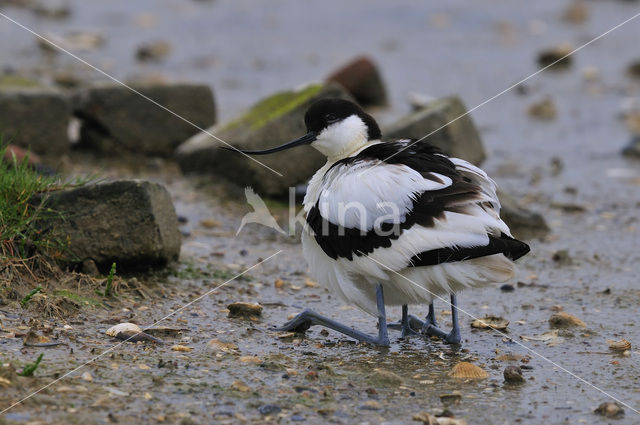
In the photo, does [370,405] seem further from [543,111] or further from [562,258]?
[543,111]

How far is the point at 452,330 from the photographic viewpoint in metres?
4.52

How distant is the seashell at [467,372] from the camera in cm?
400

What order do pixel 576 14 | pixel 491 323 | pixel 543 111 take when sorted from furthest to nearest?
1. pixel 576 14
2. pixel 543 111
3. pixel 491 323

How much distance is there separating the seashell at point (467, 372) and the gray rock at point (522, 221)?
250 cm

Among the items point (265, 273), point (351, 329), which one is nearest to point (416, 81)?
point (265, 273)

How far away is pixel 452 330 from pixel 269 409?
1.31m

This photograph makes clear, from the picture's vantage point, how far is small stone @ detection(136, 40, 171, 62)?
12.1 metres

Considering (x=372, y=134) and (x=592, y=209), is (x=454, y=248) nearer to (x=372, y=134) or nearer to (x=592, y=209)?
(x=372, y=134)

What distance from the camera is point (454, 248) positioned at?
4.09 meters

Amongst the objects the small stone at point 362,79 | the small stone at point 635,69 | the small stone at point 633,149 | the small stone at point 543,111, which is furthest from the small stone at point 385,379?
the small stone at point 635,69

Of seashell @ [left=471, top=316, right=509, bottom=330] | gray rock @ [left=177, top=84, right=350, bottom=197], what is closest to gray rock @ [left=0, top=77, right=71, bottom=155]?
gray rock @ [left=177, top=84, right=350, bottom=197]

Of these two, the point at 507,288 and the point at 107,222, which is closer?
the point at 107,222

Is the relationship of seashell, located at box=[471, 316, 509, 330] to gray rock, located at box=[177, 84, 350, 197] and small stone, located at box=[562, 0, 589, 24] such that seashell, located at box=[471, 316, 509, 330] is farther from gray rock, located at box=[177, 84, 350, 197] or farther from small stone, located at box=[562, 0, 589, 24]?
small stone, located at box=[562, 0, 589, 24]

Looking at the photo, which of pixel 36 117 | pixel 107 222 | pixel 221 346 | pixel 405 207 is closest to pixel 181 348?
pixel 221 346
